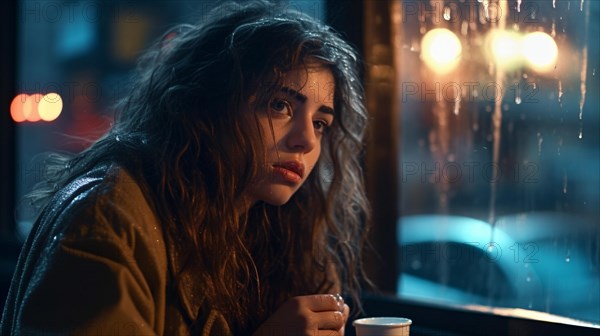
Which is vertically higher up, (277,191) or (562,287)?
(277,191)

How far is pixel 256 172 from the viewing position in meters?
1.76

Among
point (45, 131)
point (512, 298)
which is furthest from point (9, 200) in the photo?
point (512, 298)

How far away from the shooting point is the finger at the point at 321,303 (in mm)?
1697

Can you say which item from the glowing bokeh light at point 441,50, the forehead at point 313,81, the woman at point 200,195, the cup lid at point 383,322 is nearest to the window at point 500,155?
the glowing bokeh light at point 441,50

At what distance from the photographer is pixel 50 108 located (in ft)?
13.8

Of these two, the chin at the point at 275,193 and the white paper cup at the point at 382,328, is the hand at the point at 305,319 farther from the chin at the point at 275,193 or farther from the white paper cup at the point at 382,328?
the chin at the point at 275,193

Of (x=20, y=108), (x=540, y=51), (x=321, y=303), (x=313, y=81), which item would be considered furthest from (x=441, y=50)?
(x=20, y=108)

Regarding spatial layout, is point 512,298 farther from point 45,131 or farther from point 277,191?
point 45,131

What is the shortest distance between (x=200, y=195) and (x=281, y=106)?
0.27 metres

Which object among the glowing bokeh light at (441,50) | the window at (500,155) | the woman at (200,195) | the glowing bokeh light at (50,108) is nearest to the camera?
the woman at (200,195)

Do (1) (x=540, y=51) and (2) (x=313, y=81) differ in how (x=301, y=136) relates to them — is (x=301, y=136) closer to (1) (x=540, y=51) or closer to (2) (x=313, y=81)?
(2) (x=313, y=81)

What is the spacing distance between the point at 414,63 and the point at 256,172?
1090 mm

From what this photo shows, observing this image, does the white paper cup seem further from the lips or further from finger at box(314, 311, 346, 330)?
the lips

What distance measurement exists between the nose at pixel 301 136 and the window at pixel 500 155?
67 cm
